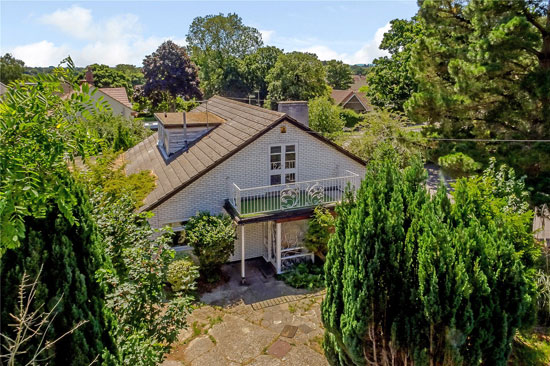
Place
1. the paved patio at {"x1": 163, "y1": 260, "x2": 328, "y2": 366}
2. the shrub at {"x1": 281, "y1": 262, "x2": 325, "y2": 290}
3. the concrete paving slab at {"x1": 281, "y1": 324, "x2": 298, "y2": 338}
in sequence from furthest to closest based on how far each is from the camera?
the shrub at {"x1": 281, "y1": 262, "x2": 325, "y2": 290} → the concrete paving slab at {"x1": 281, "y1": 324, "x2": 298, "y2": 338} → the paved patio at {"x1": 163, "y1": 260, "x2": 328, "y2": 366}

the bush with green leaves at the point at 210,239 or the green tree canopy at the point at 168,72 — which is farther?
the green tree canopy at the point at 168,72

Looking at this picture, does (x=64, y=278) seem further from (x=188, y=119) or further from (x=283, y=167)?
(x=188, y=119)

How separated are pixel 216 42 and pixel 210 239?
176ft

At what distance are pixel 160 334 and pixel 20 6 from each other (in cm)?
494

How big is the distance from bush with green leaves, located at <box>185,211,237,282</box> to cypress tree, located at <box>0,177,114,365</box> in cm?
736

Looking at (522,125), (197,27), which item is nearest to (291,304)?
(522,125)

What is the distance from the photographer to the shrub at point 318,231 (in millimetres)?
13125

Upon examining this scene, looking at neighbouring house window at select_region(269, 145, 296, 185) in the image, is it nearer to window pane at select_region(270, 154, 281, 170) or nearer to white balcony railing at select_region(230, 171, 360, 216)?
window pane at select_region(270, 154, 281, 170)

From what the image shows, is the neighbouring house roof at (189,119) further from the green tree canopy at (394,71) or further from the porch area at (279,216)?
the green tree canopy at (394,71)

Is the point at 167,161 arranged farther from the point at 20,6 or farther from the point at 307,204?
the point at 20,6

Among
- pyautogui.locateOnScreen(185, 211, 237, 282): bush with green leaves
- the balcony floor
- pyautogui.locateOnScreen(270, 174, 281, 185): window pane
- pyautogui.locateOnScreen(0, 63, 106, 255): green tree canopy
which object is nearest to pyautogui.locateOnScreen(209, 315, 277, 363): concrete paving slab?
pyautogui.locateOnScreen(185, 211, 237, 282): bush with green leaves

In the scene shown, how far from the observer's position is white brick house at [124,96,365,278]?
13023 mm

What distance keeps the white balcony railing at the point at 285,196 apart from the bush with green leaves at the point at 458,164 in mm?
→ 4274

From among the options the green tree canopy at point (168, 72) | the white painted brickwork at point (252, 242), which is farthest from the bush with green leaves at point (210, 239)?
the green tree canopy at point (168, 72)
